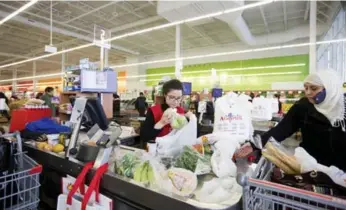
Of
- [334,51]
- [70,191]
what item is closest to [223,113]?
[70,191]

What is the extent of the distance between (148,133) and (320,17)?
1111 cm

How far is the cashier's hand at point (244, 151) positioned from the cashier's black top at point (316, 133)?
0.29 m

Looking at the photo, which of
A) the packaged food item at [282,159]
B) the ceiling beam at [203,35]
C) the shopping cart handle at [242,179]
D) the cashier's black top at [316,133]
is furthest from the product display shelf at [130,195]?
the ceiling beam at [203,35]

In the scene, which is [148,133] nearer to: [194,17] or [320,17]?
[194,17]

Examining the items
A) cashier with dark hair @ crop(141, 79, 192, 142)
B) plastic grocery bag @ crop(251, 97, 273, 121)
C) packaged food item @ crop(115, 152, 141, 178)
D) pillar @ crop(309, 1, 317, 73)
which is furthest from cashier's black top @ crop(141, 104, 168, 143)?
pillar @ crop(309, 1, 317, 73)

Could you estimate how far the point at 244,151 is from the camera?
4.76 ft

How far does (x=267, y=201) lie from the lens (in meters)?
0.86

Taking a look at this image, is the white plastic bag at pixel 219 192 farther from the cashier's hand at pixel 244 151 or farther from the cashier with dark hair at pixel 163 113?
the cashier with dark hair at pixel 163 113

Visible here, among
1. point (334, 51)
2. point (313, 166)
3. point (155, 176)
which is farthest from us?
point (334, 51)

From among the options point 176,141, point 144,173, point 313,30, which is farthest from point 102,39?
point 313,30

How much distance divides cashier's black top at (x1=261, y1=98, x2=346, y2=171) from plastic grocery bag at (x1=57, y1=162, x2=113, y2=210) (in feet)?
3.68

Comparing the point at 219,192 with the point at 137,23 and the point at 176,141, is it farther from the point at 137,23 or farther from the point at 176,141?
the point at 137,23

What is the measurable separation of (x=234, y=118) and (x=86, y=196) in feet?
3.19

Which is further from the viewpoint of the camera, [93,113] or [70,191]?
[93,113]
